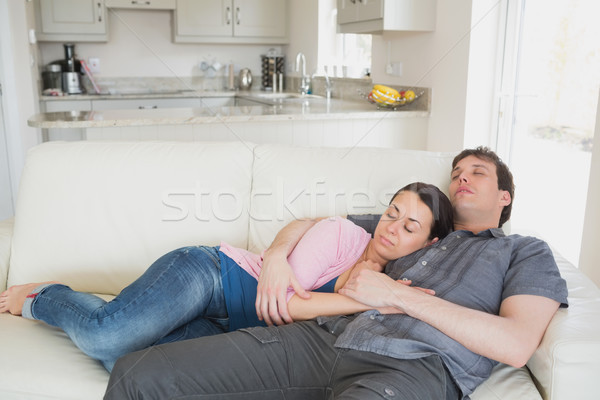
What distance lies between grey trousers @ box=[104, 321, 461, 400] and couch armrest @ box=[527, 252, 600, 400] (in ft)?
0.70

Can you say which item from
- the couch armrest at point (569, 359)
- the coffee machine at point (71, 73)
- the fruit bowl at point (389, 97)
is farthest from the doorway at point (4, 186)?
the couch armrest at point (569, 359)

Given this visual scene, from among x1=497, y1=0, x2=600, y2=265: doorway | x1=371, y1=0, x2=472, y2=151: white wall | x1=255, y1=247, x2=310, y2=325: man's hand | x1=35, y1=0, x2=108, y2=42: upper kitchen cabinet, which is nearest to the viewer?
x1=255, y1=247, x2=310, y2=325: man's hand

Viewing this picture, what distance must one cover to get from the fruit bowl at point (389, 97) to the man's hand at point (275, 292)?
82.2 inches

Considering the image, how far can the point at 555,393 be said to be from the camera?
49.3 inches

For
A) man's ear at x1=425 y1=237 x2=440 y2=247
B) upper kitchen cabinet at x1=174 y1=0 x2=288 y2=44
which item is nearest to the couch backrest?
man's ear at x1=425 y1=237 x2=440 y2=247

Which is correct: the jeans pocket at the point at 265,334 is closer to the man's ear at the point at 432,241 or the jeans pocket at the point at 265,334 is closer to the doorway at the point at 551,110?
the man's ear at the point at 432,241

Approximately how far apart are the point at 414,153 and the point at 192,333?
3.32ft

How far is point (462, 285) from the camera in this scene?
1.42m

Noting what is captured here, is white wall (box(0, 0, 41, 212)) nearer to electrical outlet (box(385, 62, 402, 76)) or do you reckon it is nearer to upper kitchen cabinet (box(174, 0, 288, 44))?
upper kitchen cabinet (box(174, 0, 288, 44))

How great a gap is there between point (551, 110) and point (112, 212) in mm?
2087

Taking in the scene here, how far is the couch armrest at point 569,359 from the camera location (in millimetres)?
1220

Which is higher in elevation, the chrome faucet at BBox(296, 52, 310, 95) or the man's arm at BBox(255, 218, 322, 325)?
the chrome faucet at BBox(296, 52, 310, 95)

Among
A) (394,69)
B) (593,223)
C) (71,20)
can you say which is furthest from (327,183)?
(71,20)

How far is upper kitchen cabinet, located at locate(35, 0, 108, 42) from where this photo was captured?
16.7 ft
